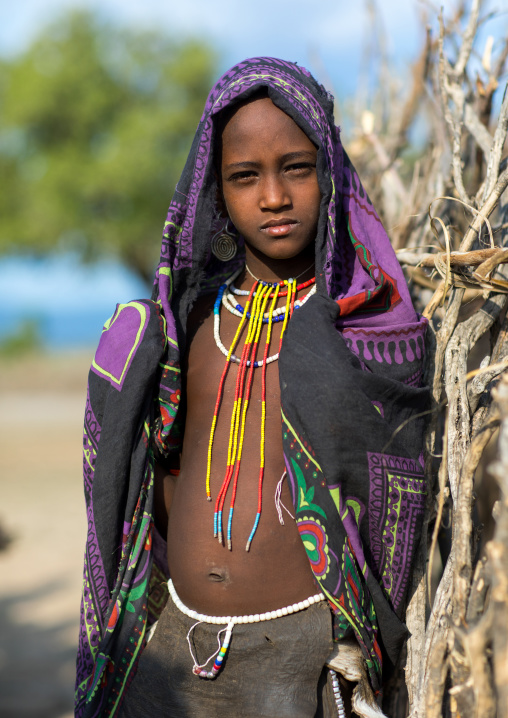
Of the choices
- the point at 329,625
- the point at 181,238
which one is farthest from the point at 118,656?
the point at 181,238

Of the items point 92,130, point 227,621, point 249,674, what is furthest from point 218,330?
point 92,130

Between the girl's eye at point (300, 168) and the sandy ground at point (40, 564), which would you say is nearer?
the girl's eye at point (300, 168)

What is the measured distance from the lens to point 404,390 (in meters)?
1.85

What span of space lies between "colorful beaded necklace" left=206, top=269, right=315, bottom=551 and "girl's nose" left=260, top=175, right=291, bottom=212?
0.86 feet

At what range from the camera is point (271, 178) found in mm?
1934

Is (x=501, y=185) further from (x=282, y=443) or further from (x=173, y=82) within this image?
(x=173, y=82)

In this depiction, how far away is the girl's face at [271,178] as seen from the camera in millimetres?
1930

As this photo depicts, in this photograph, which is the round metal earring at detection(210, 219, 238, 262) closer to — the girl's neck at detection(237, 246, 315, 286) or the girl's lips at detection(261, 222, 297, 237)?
the girl's neck at detection(237, 246, 315, 286)

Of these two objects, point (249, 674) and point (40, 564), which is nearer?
point (249, 674)

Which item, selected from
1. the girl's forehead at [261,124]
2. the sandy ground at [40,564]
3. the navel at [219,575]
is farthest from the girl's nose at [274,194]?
the sandy ground at [40,564]

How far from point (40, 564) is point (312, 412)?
168 inches

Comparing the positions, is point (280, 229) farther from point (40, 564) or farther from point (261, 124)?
point (40, 564)

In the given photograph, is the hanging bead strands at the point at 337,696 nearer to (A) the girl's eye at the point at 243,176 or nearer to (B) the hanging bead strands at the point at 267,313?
(B) the hanging bead strands at the point at 267,313

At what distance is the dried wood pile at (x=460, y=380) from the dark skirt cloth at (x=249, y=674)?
0.25 metres
